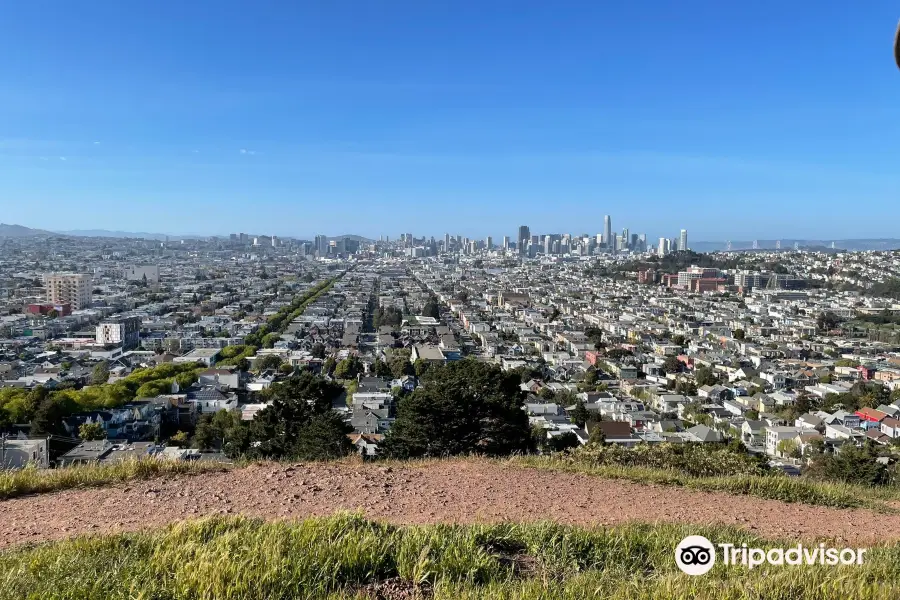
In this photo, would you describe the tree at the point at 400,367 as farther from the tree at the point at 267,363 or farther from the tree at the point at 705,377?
the tree at the point at 705,377

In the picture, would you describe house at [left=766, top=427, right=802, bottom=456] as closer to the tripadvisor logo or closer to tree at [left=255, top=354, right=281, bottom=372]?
the tripadvisor logo

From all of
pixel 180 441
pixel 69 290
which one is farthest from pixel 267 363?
pixel 69 290

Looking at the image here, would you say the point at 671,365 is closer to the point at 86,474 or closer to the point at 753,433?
the point at 753,433

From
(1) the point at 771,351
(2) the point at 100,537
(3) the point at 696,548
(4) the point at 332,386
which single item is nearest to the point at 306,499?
(2) the point at 100,537

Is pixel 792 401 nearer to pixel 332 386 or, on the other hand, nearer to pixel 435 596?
pixel 332 386

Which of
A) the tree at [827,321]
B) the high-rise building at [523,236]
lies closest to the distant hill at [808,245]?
the high-rise building at [523,236]
